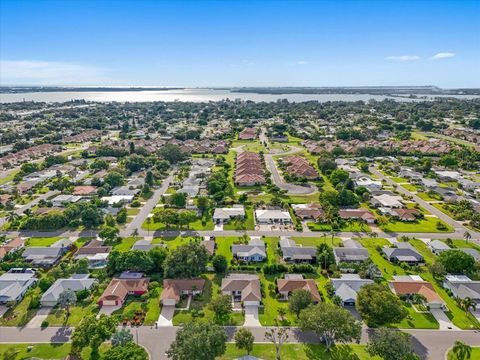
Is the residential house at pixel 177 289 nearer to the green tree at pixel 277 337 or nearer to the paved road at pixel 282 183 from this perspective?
the green tree at pixel 277 337

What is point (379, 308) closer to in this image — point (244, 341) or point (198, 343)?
point (244, 341)

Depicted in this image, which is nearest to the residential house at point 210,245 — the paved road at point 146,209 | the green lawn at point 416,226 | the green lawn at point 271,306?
the green lawn at point 271,306

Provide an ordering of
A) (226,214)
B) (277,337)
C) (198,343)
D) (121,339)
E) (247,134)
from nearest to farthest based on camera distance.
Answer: (198,343)
(121,339)
(277,337)
(226,214)
(247,134)

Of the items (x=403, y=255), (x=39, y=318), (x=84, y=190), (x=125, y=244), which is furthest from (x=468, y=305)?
(x=84, y=190)

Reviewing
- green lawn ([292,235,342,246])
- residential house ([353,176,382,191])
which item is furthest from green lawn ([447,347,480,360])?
residential house ([353,176,382,191])

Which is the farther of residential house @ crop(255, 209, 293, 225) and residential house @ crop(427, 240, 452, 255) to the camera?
residential house @ crop(255, 209, 293, 225)

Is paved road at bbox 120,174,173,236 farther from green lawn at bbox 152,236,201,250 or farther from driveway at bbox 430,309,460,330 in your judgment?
driveway at bbox 430,309,460,330
